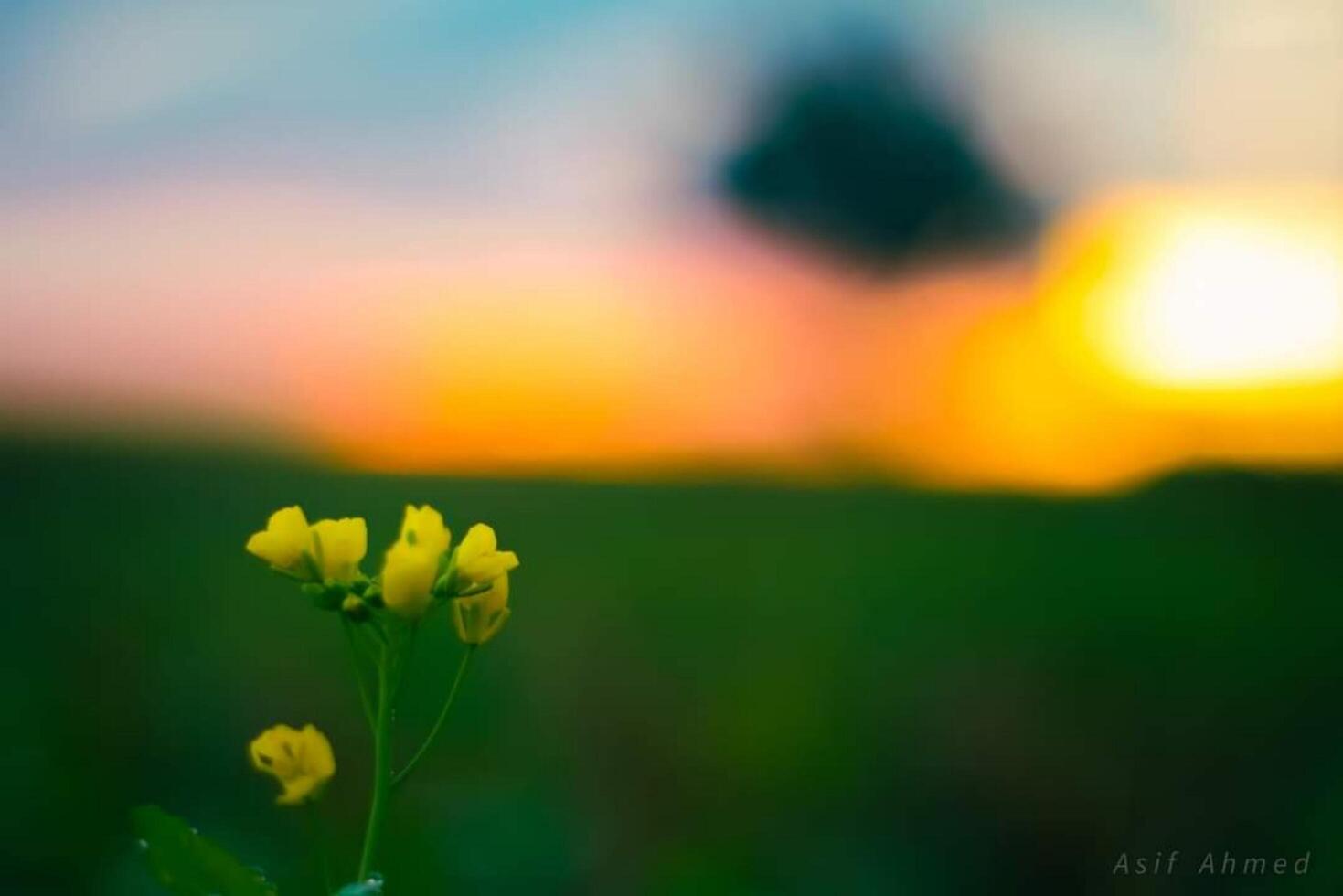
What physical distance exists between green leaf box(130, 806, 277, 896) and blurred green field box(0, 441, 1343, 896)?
0.38m

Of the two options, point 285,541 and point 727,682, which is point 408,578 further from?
point 727,682

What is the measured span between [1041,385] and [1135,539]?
138 mm

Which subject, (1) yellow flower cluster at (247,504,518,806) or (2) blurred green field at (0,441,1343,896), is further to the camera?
(2) blurred green field at (0,441,1343,896)

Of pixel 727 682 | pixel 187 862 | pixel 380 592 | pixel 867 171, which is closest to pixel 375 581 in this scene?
pixel 380 592

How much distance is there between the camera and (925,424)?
1.01 meters

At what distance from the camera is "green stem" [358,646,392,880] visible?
507 mm

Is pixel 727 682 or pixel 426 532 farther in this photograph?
pixel 727 682

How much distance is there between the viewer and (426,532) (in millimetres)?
501

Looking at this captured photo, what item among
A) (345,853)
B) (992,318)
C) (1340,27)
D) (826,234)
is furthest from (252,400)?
(1340,27)

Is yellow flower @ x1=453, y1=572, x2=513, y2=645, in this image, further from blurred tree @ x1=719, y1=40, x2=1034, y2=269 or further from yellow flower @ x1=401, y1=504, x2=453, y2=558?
blurred tree @ x1=719, y1=40, x2=1034, y2=269

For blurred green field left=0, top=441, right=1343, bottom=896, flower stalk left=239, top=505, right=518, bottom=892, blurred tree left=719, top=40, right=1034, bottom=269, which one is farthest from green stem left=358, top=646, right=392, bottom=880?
blurred tree left=719, top=40, right=1034, bottom=269

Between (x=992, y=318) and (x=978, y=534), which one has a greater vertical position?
(x=992, y=318)

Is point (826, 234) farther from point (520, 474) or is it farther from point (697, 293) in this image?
point (520, 474)

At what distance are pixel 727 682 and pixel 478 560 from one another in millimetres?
509
